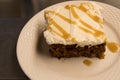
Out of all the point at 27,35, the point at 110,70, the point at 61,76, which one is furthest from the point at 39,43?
the point at 110,70

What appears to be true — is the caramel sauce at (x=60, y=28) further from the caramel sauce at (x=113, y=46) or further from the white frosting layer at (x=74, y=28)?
the caramel sauce at (x=113, y=46)

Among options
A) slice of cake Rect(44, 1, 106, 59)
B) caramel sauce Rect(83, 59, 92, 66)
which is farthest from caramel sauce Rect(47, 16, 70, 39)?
caramel sauce Rect(83, 59, 92, 66)

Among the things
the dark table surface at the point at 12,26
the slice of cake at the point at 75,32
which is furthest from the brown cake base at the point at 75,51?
the dark table surface at the point at 12,26

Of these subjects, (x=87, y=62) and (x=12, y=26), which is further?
(x=12, y=26)

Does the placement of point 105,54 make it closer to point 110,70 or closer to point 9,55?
point 110,70

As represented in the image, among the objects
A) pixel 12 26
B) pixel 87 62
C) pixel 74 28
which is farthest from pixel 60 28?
pixel 12 26

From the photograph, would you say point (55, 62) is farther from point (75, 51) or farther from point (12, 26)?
point (12, 26)
